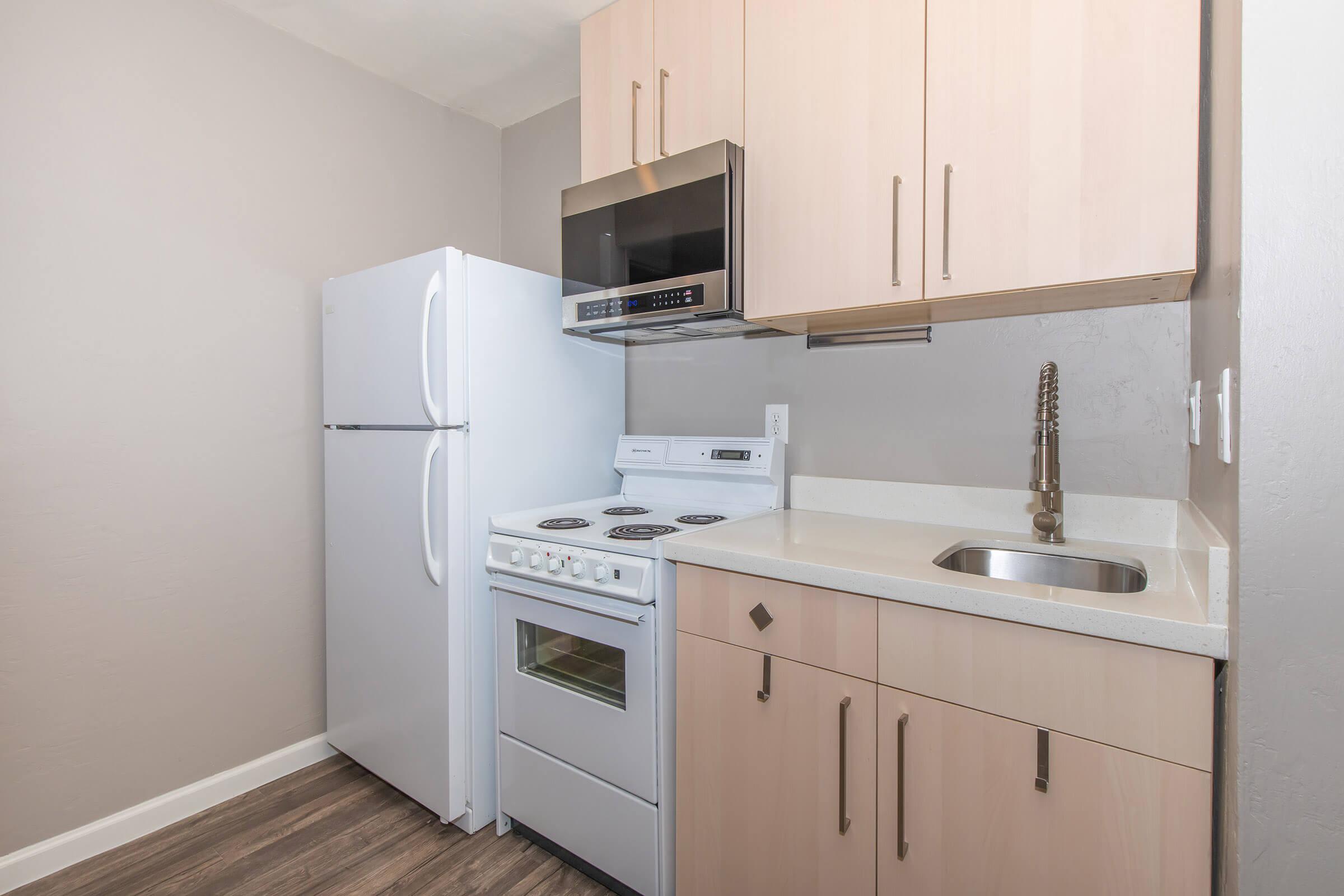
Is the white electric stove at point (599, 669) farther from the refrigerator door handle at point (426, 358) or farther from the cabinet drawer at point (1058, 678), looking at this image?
the cabinet drawer at point (1058, 678)

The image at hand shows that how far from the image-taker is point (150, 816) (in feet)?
6.43

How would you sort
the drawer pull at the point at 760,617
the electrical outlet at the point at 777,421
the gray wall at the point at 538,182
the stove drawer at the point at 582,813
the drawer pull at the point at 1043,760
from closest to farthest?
1. the drawer pull at the point at 1043,760
2. the drawer pull at the point at 760,617
3. the stove drawer at the point at 582,813
4. the electrical outlet at the point at 777,421
5. the gray wall at the point at 538,182

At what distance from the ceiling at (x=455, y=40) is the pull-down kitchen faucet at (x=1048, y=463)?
5.79ft

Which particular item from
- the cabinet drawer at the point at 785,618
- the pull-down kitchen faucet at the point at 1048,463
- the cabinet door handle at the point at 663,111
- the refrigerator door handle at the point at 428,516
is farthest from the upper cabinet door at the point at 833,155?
the refrigerator door handle at the point at 428,516

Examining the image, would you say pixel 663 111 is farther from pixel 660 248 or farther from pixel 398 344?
pixel 398 344

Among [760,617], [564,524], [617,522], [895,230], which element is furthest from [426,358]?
[895,230]

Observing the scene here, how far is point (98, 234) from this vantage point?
1878 millimetres

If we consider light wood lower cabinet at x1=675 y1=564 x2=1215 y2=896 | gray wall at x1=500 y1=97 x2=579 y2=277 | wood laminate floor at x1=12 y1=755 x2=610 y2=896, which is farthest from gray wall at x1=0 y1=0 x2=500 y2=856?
light wood lower cabinet at x1=675 y1=564 x2=1215 y2=896

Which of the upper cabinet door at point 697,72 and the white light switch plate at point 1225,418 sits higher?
the upper cabinet door at point 697,72

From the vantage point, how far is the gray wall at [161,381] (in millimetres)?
1767

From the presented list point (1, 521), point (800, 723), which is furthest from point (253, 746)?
point (800, 723)

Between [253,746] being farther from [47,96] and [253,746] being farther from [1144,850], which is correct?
[1144,850]

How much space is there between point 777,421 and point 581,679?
1001 mm

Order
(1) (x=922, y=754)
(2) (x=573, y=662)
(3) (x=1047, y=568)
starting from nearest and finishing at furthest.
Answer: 1. (1) (x=922, y=754)
2. (3) (x=1047, y=568)
3. (2) (x=573, y=662)
